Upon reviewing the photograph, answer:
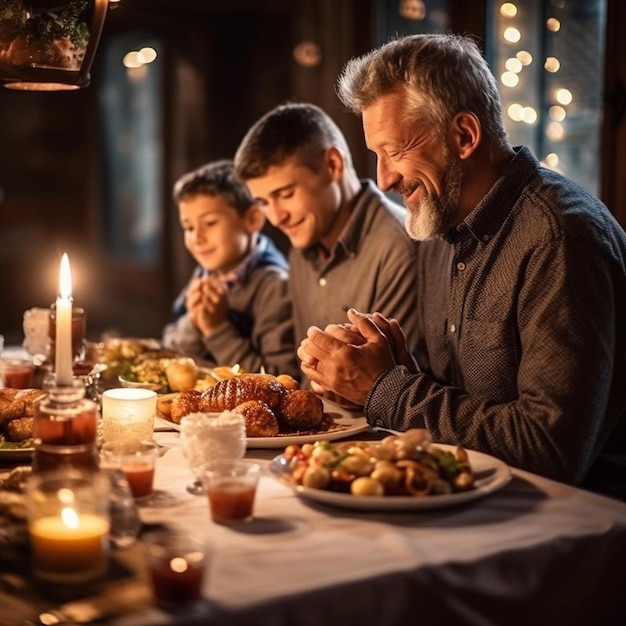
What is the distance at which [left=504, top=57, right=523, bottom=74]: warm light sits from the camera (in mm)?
Result: 4177

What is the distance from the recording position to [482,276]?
2.24 m

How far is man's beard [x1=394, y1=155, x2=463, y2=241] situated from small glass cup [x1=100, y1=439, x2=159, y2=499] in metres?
0.97

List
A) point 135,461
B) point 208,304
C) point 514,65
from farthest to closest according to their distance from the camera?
point 514,65 → point 208,304 → point 135,461

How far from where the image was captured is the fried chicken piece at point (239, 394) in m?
2.12

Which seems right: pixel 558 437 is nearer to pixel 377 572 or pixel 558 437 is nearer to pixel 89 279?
pixel 377 572

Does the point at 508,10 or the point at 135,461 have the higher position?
the point at 508,10

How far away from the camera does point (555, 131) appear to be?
13.3 feet

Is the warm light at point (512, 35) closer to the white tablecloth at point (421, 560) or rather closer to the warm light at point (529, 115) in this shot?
the warm light at point (529, 115)

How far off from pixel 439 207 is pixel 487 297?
0.27m

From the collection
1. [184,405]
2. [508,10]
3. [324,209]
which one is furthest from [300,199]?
[508,10]

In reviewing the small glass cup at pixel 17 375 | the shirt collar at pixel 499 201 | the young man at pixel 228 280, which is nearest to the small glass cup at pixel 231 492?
the shirt collar at pixel 499 201

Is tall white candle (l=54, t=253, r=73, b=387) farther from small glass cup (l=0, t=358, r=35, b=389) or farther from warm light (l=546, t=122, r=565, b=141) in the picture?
warm light (l=546, t=122, r=565, b=141)

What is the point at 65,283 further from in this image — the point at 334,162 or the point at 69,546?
the point at 334,162

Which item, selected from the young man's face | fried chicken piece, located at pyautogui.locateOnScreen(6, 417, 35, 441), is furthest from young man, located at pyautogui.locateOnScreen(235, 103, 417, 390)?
fried chicken piece, located at pyautogui.locateOnScreen(6, 417, 35, 441)
